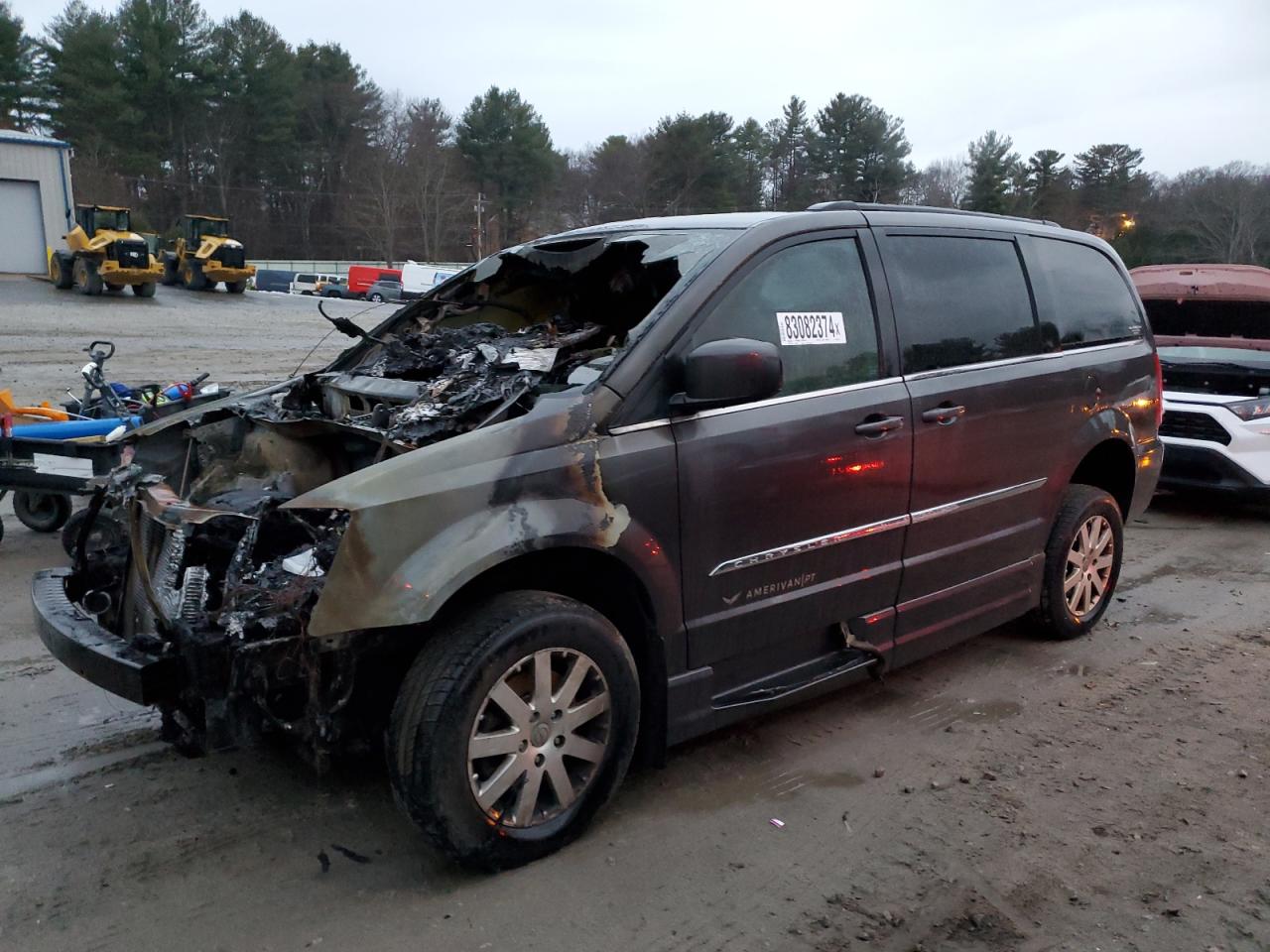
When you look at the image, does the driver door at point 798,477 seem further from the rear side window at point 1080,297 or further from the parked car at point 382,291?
the parked car at point 382,291

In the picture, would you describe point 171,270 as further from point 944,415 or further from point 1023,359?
point 944,415

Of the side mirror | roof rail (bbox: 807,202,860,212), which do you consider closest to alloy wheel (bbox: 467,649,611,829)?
the side mirror

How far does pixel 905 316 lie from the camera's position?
4023 millimetres

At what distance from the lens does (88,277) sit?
28844 millimetres

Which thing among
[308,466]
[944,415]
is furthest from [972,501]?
[308,466]

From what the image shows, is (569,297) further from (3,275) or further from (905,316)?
(3,275)

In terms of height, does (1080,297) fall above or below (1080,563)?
above

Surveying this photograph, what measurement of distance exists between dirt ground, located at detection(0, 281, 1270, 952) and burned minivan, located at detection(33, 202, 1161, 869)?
296 mm

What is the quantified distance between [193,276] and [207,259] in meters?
1.13

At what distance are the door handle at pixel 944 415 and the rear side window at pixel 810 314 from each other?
11.9 inches

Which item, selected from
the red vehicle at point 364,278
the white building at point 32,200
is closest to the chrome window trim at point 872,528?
the white building at point 32,200

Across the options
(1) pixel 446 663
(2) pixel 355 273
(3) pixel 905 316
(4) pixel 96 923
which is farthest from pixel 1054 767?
(2) pixel 355 273

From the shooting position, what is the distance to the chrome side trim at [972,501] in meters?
4.05

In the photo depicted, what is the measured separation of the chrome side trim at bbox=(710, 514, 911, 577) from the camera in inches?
135
